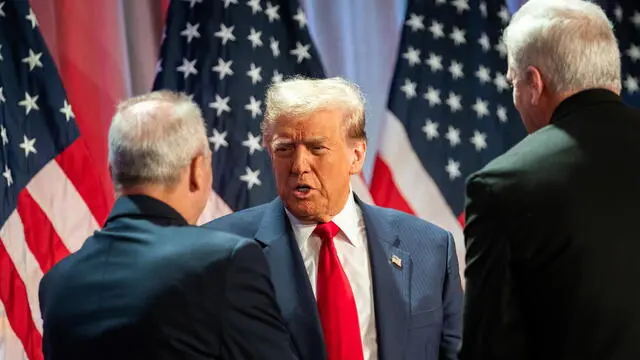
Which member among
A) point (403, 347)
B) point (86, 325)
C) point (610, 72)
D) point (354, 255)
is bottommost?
point (403, 347)

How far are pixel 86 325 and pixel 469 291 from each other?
2.38ft

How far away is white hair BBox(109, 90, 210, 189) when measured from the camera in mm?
1689

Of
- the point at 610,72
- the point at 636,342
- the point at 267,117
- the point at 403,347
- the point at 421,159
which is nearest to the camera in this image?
the point at 636,342

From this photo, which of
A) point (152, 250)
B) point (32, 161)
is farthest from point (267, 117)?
point (32, 161)

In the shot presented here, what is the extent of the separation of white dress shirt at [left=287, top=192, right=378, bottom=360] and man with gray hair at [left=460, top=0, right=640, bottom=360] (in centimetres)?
67

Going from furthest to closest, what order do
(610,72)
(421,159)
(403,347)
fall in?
1. (421,159)
2. (403,347)
3. (610,72)

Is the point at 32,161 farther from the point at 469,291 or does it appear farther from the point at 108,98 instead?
the point at 469,291

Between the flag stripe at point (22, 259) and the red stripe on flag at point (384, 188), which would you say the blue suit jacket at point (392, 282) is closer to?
the flag stripe at point (22, 259)

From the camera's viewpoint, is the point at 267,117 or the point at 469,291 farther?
the point at 267,117

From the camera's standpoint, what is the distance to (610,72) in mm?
1750

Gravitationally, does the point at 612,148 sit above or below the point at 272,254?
above

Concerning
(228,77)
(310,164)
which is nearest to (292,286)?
(310,164)

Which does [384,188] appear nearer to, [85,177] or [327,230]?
[85,177]

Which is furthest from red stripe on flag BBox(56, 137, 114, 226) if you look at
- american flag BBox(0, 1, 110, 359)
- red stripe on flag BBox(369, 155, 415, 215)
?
red stripe on flag BBox(369, 155, 415, 215)
